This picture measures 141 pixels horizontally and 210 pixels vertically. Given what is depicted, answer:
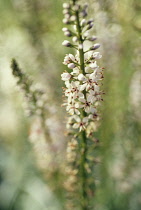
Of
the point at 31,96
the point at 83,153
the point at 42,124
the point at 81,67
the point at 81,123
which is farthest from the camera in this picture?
the point at 42,124

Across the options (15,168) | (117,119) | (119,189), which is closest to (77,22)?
(117,119)

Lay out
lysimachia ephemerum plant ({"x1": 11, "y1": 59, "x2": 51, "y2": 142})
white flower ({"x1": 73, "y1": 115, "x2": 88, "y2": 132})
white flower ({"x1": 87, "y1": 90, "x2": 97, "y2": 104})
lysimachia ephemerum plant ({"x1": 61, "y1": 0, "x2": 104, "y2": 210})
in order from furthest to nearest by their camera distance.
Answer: lysimachia ephemerum plant ({"x1": 11, "y1": 59, "x2": 51, "y2": 142}) < white flower ({"x1": 73, "y1": 115, "x2": 88, "y2": 132}) < white flower ({"x1": 87, "y1": 90, "x2": 97, "y2": 104}) < lysimachia ephemerum plant ({"x1": 61, "y1": 0, "x2": 104, "y2": 210})

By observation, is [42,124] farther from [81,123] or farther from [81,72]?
[81,72]

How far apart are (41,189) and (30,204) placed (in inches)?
8.0

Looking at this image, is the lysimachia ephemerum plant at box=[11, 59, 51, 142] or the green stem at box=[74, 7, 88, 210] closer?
the green stem at box=[74, 7, 88, 210]

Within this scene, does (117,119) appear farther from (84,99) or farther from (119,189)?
(84,99)

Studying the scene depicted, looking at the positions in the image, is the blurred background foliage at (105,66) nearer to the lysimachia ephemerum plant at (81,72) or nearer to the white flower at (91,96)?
the lysimachia ephemerum plant at (81,72)

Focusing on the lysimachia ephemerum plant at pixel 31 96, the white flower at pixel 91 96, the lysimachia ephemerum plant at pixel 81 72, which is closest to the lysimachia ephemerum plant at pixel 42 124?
the lysimachia ephemerum plant at pixel 31 96

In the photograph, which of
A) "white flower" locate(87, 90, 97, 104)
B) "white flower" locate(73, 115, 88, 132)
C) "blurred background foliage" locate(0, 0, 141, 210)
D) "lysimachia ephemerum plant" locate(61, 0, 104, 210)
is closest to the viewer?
"lysimachia ephemerum plant" locate(61, 0, 104, 210)

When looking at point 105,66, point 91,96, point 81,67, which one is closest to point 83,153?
point 91,96

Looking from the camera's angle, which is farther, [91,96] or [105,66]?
[105,66]

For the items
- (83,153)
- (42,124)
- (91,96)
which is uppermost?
(42,124)

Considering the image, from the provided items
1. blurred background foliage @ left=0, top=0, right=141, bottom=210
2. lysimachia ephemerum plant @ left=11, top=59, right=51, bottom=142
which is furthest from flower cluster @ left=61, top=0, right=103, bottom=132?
blurred background foliage @ left=0, top=0, right=141, bottom=210

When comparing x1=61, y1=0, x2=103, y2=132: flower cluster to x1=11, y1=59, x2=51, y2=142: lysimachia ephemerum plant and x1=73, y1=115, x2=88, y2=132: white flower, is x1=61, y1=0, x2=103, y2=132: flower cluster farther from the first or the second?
x1=11, y1=59, x2=51, y2=142: lysimachia ephemerum plant
